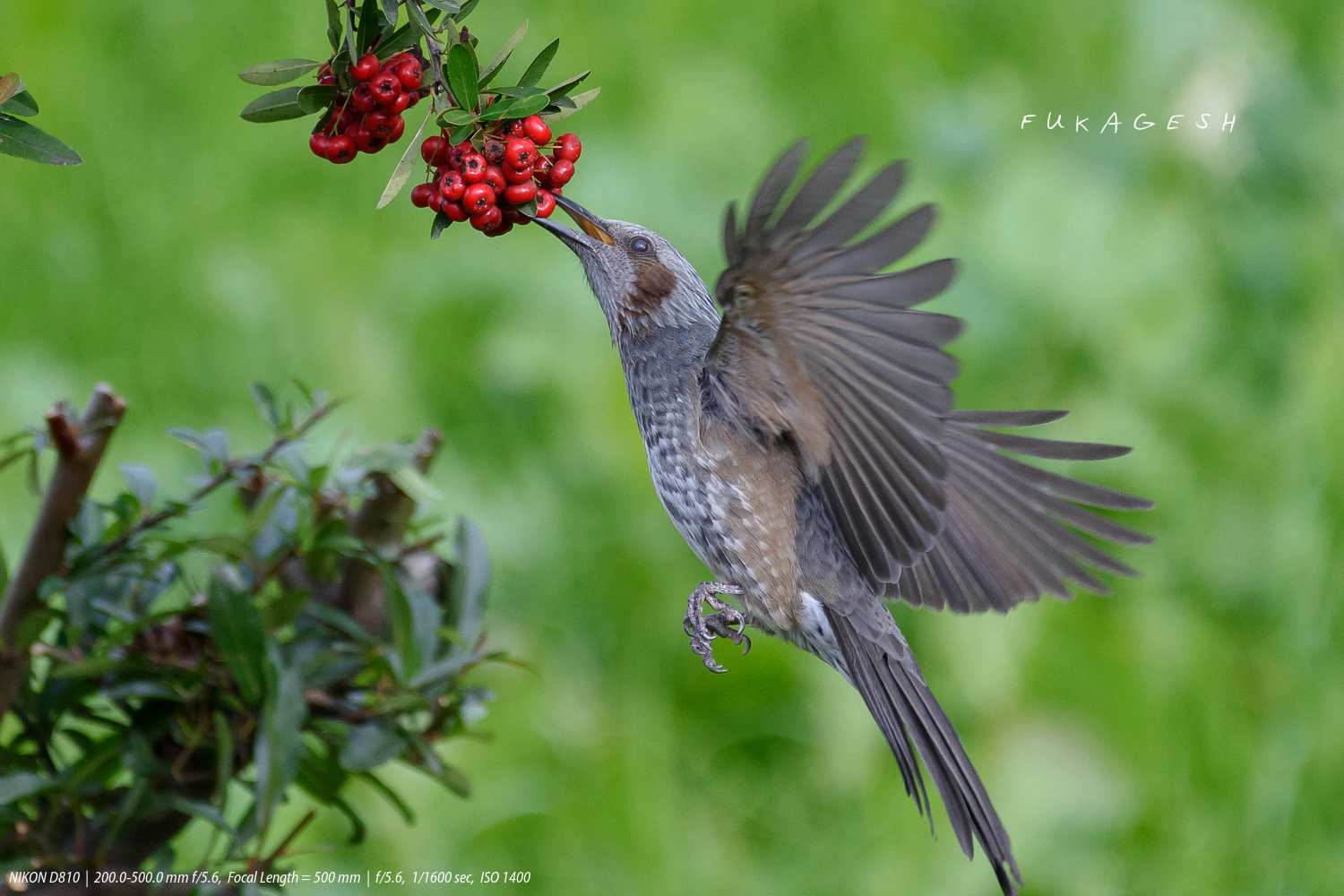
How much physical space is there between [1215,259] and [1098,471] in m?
0.70

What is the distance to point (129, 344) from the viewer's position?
232cm

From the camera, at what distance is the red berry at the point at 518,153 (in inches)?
32.2

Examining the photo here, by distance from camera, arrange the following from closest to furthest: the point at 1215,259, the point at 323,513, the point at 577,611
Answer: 1. the point at 323,513
2. the point at 577,611
3. the point at 1215,259

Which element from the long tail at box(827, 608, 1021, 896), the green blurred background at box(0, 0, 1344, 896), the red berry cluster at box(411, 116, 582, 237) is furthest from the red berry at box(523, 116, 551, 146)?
the green blurred background at box(0, 0, 1344, 896)

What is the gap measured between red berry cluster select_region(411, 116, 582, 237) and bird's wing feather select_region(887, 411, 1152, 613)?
520 mm

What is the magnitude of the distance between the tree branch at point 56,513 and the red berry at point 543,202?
34 centimetres

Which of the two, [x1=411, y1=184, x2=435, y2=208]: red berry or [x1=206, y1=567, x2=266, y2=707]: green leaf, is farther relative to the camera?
[x1=206, y1=567, x2=266, y2=707]: green leaf

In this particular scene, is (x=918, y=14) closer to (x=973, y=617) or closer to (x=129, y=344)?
(x=973, y=617)

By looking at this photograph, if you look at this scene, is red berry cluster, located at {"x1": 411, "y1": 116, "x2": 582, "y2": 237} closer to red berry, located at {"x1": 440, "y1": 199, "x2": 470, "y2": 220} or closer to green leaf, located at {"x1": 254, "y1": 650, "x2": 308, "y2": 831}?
red berry, located at {"x1": 440, "y1": 199, "x2": 470, "y2": 220}

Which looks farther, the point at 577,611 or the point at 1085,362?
the point at 1085,362

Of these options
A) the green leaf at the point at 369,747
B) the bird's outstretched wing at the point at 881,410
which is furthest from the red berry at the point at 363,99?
the green leaf at the point at 369,747

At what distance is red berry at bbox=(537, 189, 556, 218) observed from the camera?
852 mm

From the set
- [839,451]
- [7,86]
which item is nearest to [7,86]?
[7,86]

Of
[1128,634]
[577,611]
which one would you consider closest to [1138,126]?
[1128,634]
